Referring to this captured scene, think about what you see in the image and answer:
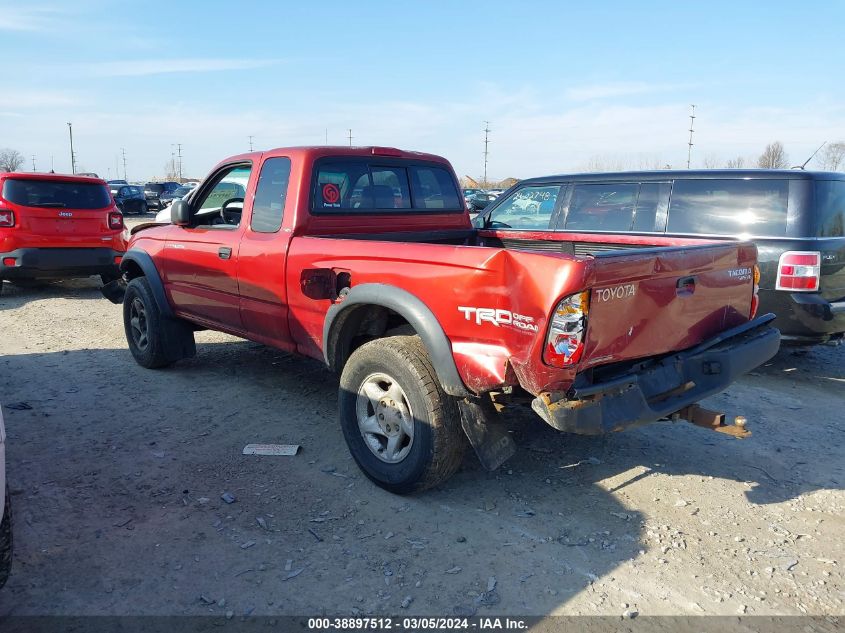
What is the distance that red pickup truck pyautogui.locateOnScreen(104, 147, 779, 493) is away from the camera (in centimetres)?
290

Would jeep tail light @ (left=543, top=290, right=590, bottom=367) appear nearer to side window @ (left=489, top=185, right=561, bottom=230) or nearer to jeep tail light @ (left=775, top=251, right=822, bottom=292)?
jeep tail light @ (left=775, top=251, right=822, bottom=292)

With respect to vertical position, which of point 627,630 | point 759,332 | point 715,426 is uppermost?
point 759,332

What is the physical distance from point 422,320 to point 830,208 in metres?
4.35

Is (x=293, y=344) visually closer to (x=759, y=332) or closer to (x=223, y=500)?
(x=223, y=500)

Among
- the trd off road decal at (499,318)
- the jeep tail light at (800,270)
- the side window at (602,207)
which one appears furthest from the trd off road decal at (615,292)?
the side window at (602,207)

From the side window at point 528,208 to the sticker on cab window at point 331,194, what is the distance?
10.4 ft

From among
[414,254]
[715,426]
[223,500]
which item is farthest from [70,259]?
[715,426]

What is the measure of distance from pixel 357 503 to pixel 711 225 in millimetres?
4398

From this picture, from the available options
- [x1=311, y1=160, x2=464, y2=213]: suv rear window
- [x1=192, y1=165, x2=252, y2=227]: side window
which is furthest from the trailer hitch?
[x1=192, y1=165, x2=252, y2=227]: side window

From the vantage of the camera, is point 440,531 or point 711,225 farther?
point 711,225

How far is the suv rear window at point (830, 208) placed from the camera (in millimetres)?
5559

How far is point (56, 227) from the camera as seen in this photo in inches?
368

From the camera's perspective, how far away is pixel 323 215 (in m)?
4.52

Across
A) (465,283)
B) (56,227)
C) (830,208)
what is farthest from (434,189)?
(56,227)
